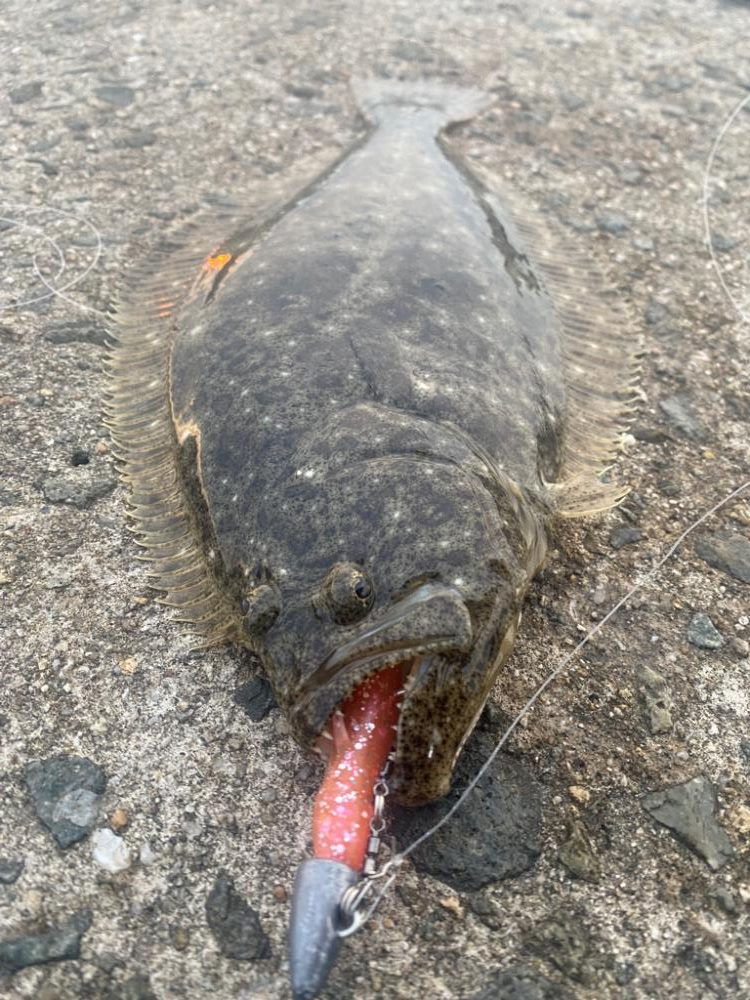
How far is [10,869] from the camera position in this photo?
262 centimetres

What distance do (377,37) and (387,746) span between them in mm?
5652

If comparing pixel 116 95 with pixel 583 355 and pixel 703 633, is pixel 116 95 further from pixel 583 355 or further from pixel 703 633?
pixel 703 633

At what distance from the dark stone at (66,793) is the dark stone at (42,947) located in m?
0.26

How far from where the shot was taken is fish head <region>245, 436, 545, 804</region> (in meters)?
2.53

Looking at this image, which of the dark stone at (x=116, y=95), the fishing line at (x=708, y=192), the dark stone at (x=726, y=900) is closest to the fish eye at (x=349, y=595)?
the dark stone at (x=726, y=900)

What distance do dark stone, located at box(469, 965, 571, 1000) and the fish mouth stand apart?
776 millimetres

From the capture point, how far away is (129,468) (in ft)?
11.9

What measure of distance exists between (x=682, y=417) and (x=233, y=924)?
9.27ft

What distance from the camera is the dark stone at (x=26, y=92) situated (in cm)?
574

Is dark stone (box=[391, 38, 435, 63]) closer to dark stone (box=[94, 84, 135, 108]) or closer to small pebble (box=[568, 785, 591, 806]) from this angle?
dark stone (box=[94, 84, 135, 108])

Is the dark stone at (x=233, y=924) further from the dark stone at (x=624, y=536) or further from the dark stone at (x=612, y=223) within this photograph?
the dark stone at (x=612, y=223)

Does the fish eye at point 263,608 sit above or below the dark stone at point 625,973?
above

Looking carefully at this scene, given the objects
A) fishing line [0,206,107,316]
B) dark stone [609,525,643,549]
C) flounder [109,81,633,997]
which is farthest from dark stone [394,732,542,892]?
fishing line [0,206,107,316]

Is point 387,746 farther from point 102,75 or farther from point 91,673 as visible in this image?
point 102,75
